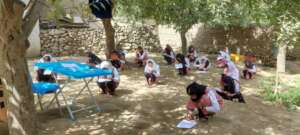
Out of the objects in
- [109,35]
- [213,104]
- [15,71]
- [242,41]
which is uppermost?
[109,35]

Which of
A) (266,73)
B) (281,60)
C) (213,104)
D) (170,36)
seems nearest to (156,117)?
(213,104)

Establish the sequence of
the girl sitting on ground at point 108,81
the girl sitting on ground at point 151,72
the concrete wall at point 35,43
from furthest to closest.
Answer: the concrete wall at point 35,43
the girl sitting on ground at point 151,72
the girl sitting on ground at point 108,81

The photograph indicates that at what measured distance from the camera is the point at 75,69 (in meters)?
6.50

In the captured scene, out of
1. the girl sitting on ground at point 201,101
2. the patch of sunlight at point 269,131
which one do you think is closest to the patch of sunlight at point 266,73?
the patch of sunlight at point 269,131

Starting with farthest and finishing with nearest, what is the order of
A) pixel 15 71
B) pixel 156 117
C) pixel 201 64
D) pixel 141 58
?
pixel 141 58
pixel 201 64
pixel 156 117
pixel 15 71

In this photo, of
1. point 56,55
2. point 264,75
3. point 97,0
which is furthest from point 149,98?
point 56,55

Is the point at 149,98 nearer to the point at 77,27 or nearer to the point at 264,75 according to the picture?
the point at 264,75

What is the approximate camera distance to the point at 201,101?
6246mm

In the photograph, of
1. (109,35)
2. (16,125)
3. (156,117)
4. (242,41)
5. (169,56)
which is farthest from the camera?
(242,41)

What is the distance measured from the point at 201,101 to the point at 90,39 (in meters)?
11.1

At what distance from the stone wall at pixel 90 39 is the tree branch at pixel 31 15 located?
1147cm

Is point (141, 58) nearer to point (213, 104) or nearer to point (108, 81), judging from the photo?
point (108, 81)

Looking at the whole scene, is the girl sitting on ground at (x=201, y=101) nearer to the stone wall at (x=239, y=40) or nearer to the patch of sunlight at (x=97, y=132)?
the patch of sunlight at (x=97, y=132)

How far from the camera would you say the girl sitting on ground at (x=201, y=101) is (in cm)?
616
